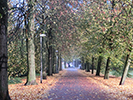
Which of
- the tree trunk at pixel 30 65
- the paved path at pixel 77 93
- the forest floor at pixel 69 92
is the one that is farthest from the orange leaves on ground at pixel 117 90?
the tree trunk at pixel 30 65

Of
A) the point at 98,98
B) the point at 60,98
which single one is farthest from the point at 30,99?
the point at 98,98

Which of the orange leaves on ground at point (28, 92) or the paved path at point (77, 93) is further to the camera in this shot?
the paved path at point (77, 93)

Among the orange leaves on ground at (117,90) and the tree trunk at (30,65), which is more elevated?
the tree trunk at (30,65)

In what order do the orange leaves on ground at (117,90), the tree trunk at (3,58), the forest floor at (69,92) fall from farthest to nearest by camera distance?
1. the orange leaves on ground at (117,90)
2. the forest floor at (69,92)
3. the tree trunk at (3,58)

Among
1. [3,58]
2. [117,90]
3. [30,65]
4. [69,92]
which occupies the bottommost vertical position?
[117,90]

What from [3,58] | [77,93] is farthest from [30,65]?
[3,58]

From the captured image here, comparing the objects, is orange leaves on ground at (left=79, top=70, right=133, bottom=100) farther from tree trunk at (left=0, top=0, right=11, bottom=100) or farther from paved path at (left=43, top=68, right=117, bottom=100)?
tree trunk at (left=0, top=0, right=11, bottom=100)

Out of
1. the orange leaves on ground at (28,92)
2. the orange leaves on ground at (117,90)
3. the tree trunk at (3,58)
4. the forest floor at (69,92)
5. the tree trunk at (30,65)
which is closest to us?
the tree trunk at (3,58)

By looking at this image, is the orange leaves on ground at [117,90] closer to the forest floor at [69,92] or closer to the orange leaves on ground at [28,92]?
the forest floor at [69,92]

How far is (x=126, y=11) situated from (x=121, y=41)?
2.60 m

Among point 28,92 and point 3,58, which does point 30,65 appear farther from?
point 3,58

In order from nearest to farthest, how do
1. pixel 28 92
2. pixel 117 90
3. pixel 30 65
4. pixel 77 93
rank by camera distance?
pixel 28 92 < pixel 77 93 < pixel 117 90 < pixel 30 65

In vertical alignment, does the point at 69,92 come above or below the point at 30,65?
below

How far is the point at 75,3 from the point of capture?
1217 cm
